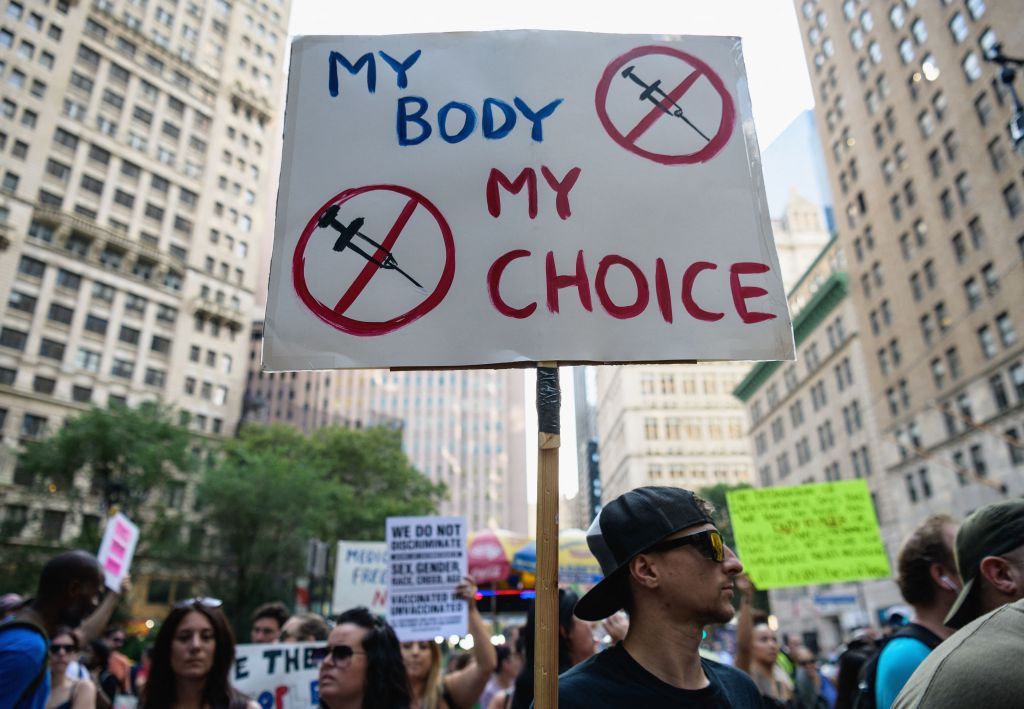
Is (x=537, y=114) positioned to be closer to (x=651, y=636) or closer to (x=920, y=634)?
(x=651, y=636)

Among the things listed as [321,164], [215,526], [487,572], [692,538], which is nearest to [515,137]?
[321,164]

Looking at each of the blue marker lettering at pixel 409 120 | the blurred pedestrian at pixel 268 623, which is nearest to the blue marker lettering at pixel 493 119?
the blue marker lettering at pixel 409 120

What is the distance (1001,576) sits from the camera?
2117 mm

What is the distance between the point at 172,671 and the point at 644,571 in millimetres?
2658

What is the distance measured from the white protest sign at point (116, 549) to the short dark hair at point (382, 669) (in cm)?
420

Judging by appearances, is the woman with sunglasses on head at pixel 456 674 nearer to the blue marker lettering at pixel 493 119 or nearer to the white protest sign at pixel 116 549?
the white protest sign at pixel 116 549

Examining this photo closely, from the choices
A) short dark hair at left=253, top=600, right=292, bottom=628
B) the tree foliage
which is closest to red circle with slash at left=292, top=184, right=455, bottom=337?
short dark hair at left=253, top=600, right=292, bottom=628

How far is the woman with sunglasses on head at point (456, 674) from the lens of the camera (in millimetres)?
4668

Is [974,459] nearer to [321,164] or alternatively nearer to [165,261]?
[321,164]

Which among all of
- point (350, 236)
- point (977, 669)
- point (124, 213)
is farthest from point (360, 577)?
point (124, 213)

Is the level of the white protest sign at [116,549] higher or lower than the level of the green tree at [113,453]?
lower

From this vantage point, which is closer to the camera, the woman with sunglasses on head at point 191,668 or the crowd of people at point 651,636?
the crowd of people at point 651,636

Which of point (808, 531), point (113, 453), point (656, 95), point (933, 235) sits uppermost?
point (933, 235)

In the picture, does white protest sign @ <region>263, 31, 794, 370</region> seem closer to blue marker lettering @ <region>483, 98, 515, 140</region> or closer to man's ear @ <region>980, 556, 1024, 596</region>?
blue marker lettering @ <region>483, 98, 515, 140</region>
